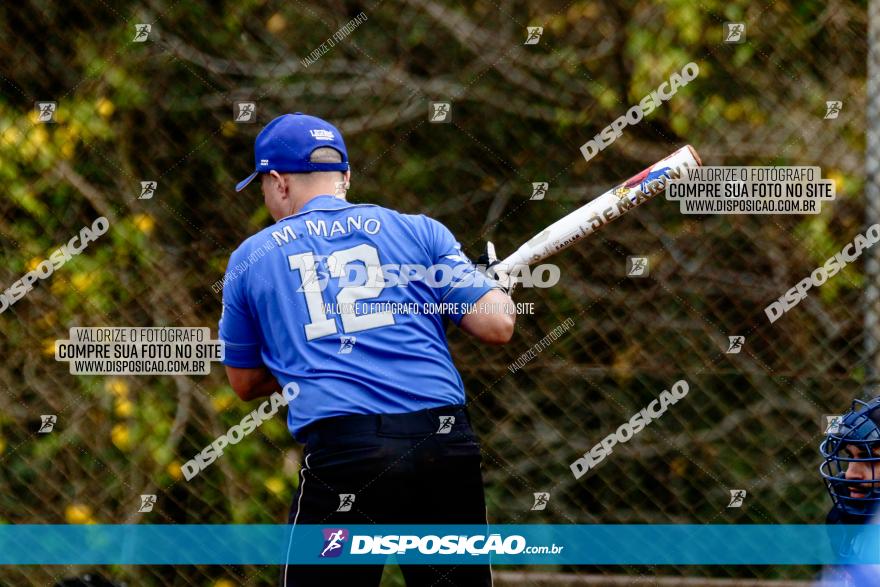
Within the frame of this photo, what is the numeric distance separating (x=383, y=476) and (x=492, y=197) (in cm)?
168

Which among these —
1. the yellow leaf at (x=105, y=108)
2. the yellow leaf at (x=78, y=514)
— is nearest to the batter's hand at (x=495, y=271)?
the yellow leaf at (x=105, y=108)

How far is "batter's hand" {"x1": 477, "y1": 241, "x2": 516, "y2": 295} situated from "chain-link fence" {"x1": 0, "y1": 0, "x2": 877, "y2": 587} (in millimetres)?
801

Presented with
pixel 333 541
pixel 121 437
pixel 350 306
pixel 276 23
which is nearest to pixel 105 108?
pixel 276 23

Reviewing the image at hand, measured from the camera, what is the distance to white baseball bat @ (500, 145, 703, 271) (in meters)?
3.95

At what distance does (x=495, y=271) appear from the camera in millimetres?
3811

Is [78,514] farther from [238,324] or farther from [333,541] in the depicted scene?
[333,541]

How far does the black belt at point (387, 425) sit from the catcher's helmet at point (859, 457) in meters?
1.02

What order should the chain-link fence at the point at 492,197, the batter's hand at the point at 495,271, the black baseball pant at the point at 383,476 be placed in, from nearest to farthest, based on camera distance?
the black baseball pant at the point at 383,476
the batter's hand at the point at 495,271
the chain-link fence at the point at 492,197

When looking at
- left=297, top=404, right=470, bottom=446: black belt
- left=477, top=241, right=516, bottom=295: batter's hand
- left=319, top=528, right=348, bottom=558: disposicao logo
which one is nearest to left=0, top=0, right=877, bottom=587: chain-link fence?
left=477, top=241, right=516, bottom=295: batter's hand

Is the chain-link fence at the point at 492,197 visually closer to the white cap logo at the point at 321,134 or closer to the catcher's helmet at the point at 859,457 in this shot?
the white cap logo at the point at 321,134

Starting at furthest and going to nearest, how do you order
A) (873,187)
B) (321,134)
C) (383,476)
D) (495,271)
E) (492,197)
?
(492,197) < (873,187) < (495,271) < (321,134) < (383,476)

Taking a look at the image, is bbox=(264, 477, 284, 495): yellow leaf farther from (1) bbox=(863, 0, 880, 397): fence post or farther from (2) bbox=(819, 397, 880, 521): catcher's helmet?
(2) bbox=(819, 397, 880, 521): catcher's helmet

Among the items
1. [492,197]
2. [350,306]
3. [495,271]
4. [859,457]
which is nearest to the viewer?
[859,457]

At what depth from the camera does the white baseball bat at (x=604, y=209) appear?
3.95 m
